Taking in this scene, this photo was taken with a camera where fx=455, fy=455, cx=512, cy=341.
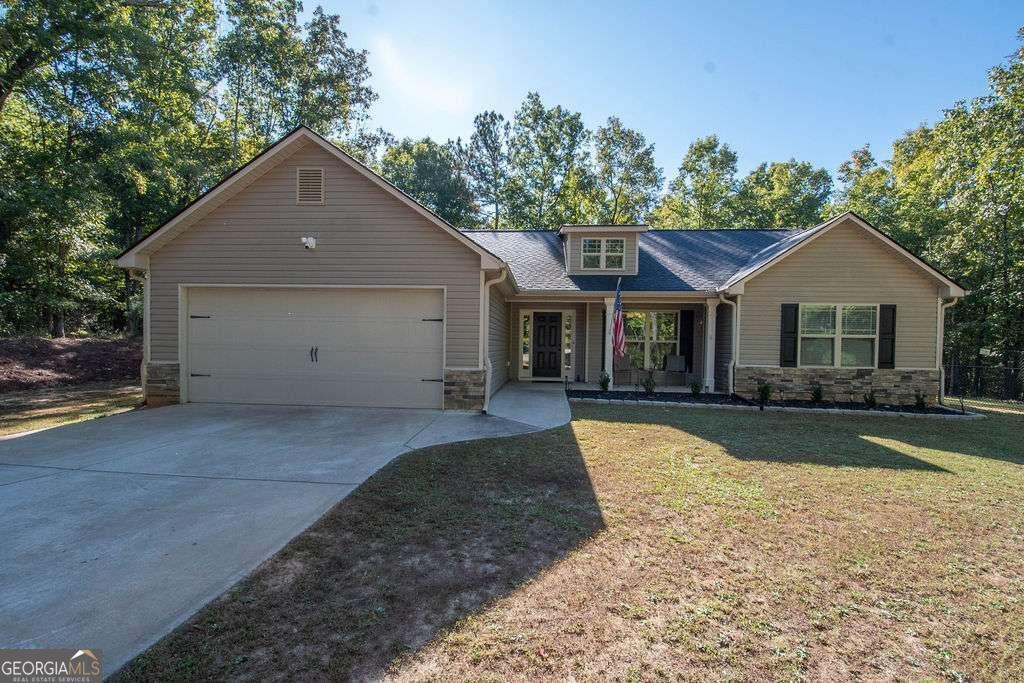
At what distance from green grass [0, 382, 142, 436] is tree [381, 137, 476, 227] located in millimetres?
19682

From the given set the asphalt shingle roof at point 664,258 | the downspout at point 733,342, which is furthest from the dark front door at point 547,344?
the downspout at point 733,342

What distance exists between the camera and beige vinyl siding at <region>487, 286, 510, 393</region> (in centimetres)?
983

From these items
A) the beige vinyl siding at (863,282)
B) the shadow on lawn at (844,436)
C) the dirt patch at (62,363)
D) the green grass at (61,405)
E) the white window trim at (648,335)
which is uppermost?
the beige vinyl siding at (863,282)

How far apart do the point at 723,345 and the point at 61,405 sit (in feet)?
50.4

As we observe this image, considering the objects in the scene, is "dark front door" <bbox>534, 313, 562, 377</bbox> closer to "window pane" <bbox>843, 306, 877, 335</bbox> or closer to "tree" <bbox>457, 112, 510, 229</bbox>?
"window pane" <bbox>843, 306, 877, 335</bbox>

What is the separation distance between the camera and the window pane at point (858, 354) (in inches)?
421

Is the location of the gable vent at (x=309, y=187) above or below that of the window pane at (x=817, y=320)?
above

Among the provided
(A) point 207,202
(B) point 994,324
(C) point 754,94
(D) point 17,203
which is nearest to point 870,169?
(B) point 994,324

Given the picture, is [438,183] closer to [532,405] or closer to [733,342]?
[733,342]

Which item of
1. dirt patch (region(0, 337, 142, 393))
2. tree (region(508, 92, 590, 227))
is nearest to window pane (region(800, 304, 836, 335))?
dirt patch (region(0, 337, 142, 393))

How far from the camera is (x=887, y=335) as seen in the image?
34.7ft

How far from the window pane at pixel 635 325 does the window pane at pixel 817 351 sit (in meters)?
4.04

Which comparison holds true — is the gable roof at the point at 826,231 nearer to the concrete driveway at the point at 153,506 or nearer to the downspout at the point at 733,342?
the downspout at the point at 733,342

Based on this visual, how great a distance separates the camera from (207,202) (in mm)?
8586
